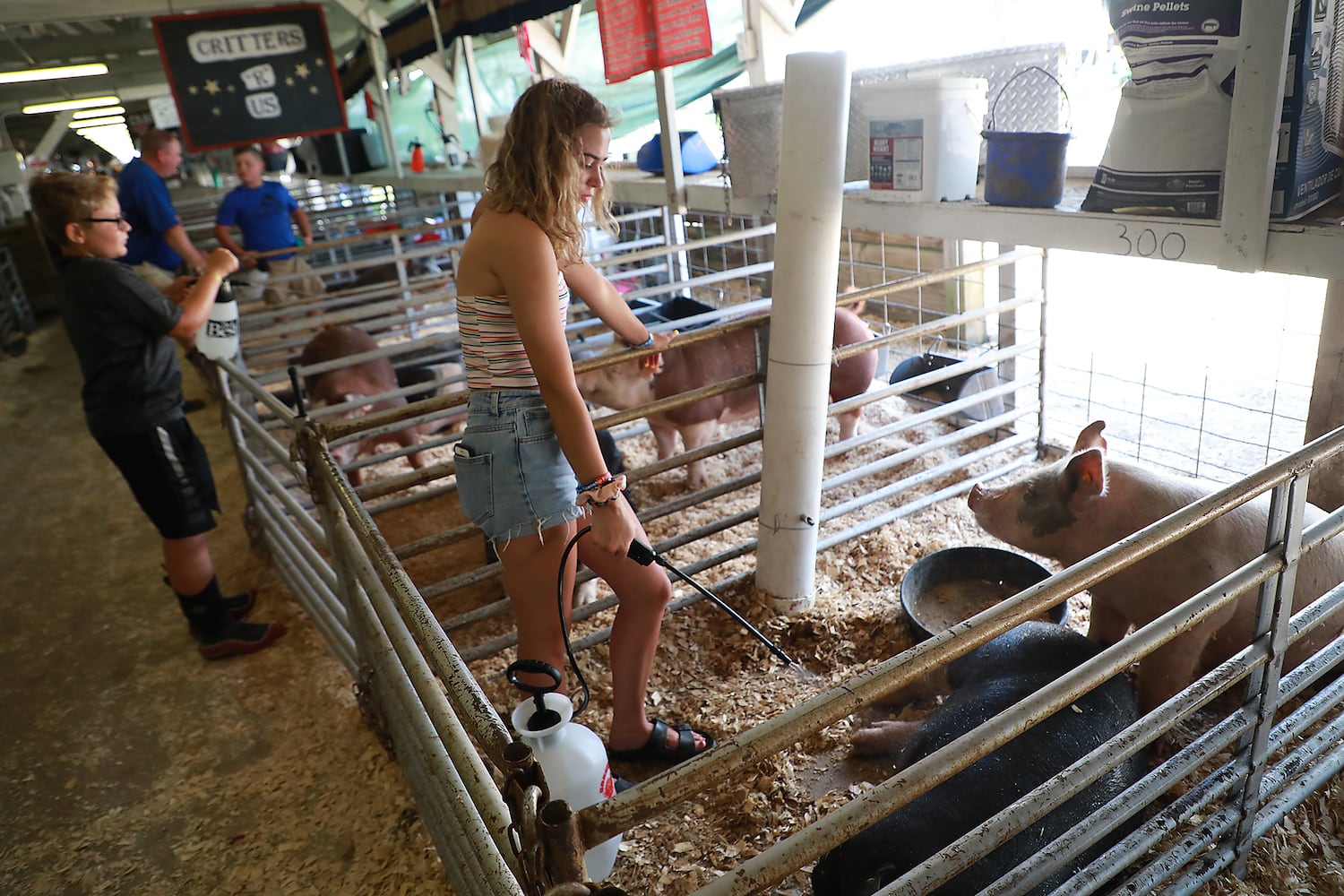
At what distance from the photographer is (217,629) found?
11.0 ft

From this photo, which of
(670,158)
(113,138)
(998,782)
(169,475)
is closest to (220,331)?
(169,475)

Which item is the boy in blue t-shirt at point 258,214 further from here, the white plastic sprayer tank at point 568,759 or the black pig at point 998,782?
the black pig at point 998,782

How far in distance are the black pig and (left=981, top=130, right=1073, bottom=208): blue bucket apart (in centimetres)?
127

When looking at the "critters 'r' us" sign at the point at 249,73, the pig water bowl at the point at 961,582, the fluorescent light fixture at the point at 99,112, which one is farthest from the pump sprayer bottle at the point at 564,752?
the fluorescent light fixture at the point at 99,112

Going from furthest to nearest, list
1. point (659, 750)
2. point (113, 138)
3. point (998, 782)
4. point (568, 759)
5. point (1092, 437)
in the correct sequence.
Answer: point (113, 138), point (1092, 437), point (659, 750), point (998, 782), point (568, 759)

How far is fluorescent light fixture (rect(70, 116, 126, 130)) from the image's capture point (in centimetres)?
2376

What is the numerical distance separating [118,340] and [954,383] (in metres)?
3.56

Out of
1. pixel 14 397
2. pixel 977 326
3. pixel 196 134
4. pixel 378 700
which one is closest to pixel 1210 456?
pixel 977 326

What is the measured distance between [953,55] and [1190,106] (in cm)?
126

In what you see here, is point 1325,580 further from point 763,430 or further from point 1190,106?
→ point 763,430

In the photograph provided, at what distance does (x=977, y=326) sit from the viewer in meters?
4.83

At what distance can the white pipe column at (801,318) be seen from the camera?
2406 millimetres

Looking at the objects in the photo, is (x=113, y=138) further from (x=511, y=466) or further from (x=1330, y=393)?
(x=1330, y=393)

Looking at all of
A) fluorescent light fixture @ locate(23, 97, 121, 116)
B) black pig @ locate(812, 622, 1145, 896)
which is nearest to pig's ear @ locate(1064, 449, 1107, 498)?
black pig @ locate(812, 622, 1145, 896)
